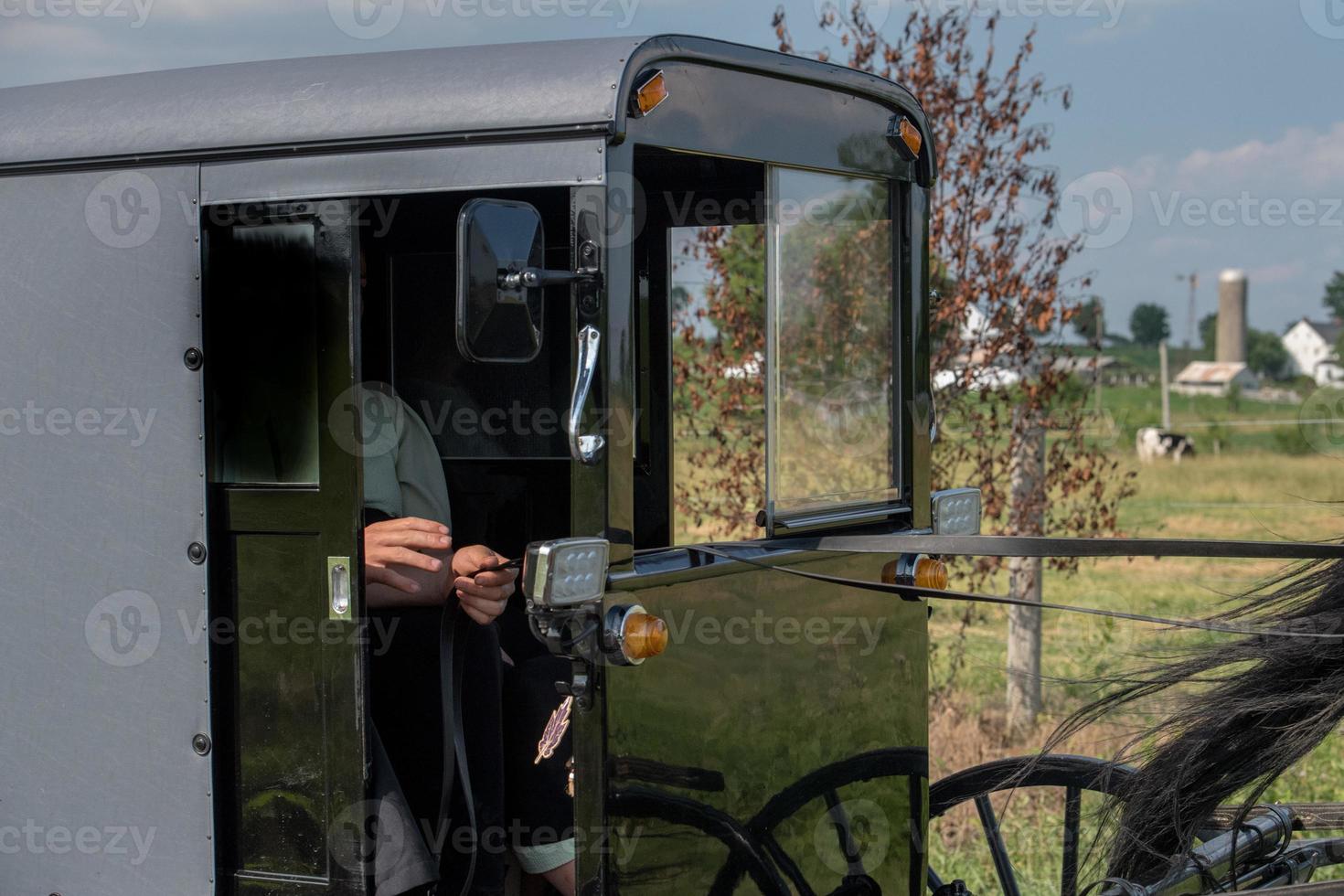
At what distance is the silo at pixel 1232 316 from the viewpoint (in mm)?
51688

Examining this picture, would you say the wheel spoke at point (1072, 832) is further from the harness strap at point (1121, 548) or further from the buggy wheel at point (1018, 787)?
the harness strap at point (1121, 548)

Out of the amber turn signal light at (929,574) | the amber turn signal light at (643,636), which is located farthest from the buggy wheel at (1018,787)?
the amber turn signal light at (643,636)

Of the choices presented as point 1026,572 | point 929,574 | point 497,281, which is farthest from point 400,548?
point 1026,572

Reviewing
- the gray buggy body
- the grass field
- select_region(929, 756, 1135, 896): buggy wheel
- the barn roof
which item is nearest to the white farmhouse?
the barn roof

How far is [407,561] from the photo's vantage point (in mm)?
2822

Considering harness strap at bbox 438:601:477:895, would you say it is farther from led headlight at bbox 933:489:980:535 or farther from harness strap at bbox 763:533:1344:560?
led headlight at bbox 933:489:980:535

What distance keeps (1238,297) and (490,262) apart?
54.2 m

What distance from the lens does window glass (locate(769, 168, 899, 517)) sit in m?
3.04

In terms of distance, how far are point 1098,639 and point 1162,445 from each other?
1545cm

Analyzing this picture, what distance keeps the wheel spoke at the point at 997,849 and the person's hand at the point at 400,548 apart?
1710mm

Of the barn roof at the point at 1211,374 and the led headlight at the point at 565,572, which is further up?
the barn roof at the point at 1211,374

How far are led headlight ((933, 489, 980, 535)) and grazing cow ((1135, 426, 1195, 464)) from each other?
773 inches

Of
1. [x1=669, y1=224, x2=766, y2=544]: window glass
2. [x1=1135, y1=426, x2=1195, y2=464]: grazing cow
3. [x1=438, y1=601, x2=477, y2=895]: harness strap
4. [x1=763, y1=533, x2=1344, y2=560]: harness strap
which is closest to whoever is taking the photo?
[x1=763, y1=533, x2=1344, y2=560]: harness strap

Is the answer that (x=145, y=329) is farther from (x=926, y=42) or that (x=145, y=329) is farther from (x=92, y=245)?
(x=926, y=42)
